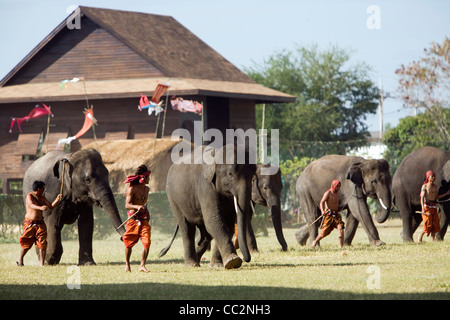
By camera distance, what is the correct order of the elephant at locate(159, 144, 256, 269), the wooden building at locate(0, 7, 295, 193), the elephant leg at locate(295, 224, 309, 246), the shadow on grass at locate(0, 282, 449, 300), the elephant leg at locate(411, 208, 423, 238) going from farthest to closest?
the wooden building at locate(0, 7, 295, 193), the elephant leg at locate(411, 208, 423, 238), the elephant leg at locate(295, 224, 309, 246), the elephant at locate(159, 144, 256, 269), the shadow on grass at locate(0, 282, 449, 300)

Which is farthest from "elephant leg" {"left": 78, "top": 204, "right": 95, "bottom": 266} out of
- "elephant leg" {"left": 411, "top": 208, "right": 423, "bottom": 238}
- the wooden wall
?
the wooden wall

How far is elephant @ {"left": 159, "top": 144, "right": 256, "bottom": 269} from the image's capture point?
15.5 m

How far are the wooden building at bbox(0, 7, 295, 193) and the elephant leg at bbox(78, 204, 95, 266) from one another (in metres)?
18.7

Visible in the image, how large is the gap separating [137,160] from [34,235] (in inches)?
672

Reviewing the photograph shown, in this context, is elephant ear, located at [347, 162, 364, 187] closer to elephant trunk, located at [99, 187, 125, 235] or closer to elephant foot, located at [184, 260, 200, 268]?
elephant foot, located at [184, 260, 200, 268]

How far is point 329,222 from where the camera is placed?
2067 cm

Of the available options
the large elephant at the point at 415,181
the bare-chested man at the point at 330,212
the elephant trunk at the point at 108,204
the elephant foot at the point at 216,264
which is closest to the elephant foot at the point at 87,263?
the elephant trunk at the point at 108,204

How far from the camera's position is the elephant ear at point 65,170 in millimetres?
18406

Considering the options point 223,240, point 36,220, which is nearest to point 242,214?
point 223,240

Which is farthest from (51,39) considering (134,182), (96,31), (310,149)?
(134,182)

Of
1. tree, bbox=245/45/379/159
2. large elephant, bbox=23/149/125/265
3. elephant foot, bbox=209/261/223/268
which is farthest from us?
tree, bbox=245/45/379/159

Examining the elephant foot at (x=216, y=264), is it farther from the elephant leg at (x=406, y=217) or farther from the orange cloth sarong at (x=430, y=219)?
the elephant leg at (x=406, y=217)

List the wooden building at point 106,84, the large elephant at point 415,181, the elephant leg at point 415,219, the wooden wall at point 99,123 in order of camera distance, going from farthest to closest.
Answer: the wooden wall at point 99,123, the wooden building at point 106,84, the elephant leg at point 415,219, the large elephant at point 415,181

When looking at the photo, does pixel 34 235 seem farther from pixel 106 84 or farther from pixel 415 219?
pixel 106 84
